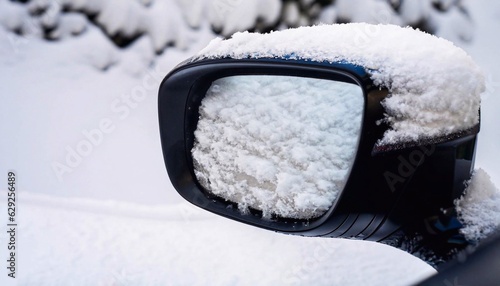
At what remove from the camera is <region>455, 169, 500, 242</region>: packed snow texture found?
1.19 ft

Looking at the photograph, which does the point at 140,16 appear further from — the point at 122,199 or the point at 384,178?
the point at 384,178

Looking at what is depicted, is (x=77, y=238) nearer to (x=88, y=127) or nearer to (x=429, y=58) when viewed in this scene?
(x=88, y=127)

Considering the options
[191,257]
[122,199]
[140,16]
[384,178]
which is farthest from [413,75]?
[140,16]

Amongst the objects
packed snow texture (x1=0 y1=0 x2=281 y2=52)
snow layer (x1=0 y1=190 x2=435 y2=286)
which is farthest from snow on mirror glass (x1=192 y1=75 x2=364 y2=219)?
packed snow texture (x1=0 y1=0 x2=281 y2=52)

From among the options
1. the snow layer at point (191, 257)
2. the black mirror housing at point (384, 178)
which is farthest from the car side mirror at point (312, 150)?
the snow layer at point (191, 257)

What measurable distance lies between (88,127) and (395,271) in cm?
133

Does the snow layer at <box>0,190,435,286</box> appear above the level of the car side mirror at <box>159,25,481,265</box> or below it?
below

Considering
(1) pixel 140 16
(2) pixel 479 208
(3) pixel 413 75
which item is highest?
(1) pixel 140 16

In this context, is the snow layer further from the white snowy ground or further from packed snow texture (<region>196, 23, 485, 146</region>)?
packed snow texture (<region>196, 23, 485, 146</region>)

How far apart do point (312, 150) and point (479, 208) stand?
0.16 m

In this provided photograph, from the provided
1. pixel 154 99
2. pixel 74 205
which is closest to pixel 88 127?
pixel 154 99

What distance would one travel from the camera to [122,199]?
159 centimetres

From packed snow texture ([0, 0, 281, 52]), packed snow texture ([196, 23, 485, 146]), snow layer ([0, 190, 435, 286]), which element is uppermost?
packed snow texture ([0, 0, 281, 52])

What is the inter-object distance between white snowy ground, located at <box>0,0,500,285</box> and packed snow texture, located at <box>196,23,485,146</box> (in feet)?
1.75
